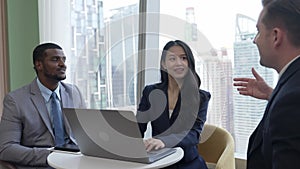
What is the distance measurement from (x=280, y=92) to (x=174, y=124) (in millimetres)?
1071

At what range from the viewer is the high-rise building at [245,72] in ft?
7.41

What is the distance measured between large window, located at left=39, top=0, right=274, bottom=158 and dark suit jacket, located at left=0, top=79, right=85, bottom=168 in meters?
0.81

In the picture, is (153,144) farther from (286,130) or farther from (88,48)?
(88,48)

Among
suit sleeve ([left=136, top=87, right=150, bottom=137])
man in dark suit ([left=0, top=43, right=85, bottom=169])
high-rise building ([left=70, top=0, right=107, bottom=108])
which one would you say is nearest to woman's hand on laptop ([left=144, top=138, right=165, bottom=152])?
suit sleeve ([left=136, top=87, right=150, bottom=137])

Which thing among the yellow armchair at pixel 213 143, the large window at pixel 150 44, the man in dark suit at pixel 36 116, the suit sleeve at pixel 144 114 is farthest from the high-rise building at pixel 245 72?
the man in dark suit at pixel 36 116

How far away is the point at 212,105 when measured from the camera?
251 cm

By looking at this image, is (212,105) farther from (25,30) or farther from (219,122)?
(25,30)

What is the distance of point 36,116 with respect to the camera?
2.19 metres

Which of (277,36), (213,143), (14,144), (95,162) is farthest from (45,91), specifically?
(277,36)

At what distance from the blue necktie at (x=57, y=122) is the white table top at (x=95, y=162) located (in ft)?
1.44

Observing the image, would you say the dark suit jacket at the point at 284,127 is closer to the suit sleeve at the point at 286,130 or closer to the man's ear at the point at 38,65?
the suit sleeve at the point at 286,130

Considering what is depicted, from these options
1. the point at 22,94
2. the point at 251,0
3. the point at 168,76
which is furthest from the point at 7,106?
the point at 251,0

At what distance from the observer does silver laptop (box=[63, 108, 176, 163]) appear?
1461mm

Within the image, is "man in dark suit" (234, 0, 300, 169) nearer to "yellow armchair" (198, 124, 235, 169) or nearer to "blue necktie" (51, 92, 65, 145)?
"yellow armchair" (198, 124, 235, 169)
